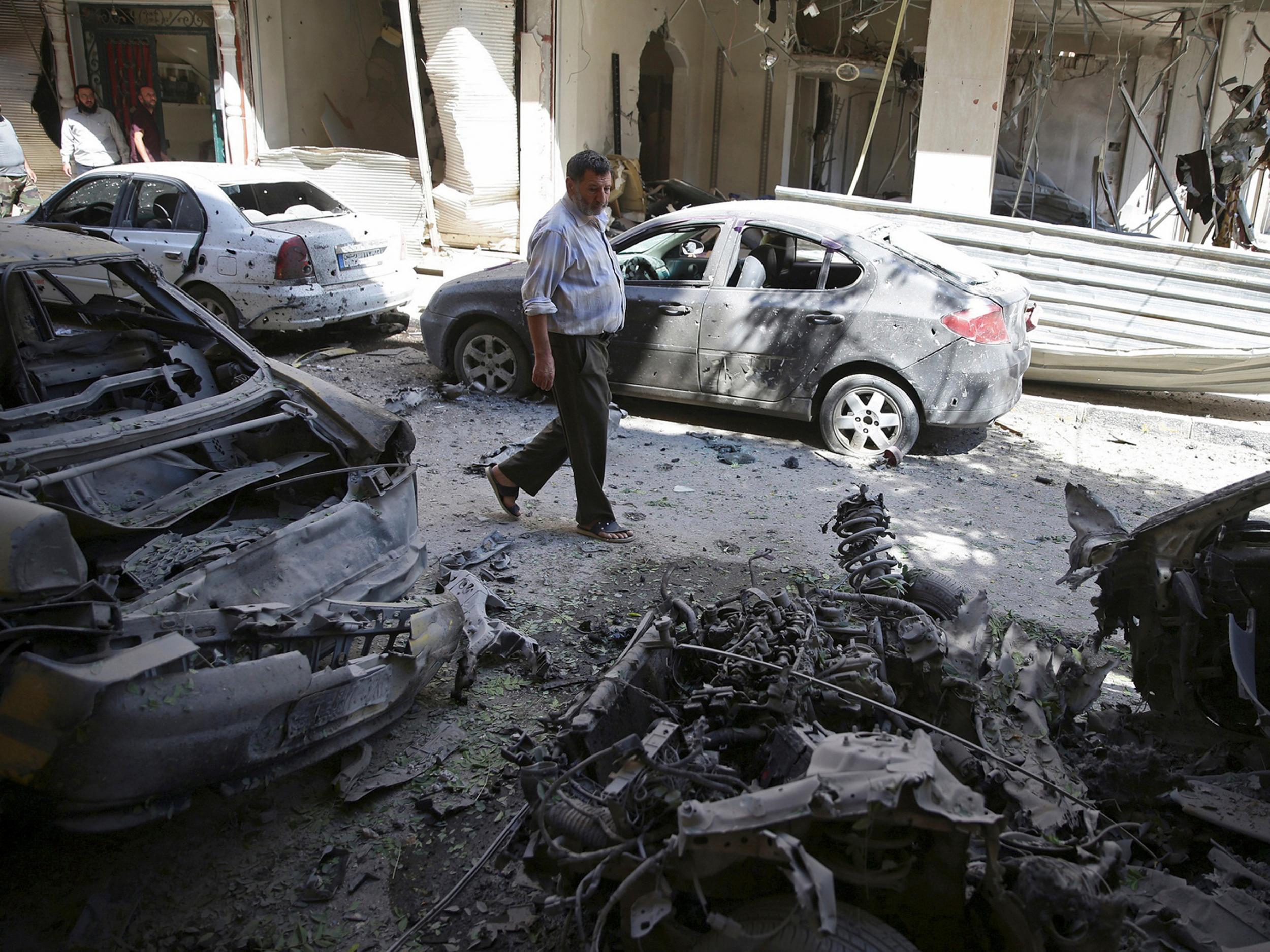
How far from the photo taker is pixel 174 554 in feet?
10.9

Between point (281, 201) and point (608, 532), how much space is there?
585 cm

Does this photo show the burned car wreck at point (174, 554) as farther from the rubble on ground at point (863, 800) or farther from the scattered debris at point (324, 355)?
the scattered debris at point (324, 355)

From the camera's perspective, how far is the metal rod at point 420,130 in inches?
459

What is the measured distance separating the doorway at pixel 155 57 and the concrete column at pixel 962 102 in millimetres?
10139

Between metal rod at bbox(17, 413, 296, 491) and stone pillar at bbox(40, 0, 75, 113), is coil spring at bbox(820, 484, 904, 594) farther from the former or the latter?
stone pillar at bbox(40, 0, 75, 113)

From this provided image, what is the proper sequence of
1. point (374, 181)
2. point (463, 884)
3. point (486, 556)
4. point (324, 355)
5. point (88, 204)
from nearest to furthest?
1. point (463, 884)
2. point (486, 556)
3. point (88, 204)
4. point (324, 355)
5. point (374, 181)

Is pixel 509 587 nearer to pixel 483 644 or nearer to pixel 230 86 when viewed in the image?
pixel 483 644

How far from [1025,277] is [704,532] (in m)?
4.85

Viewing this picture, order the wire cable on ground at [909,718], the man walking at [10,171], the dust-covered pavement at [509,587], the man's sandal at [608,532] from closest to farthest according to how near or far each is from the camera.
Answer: the wire cable on ground at [909,718] → the dust-covered pavement at [509,587] → the man's sandal at [608,532] → the man walking at [10,171]

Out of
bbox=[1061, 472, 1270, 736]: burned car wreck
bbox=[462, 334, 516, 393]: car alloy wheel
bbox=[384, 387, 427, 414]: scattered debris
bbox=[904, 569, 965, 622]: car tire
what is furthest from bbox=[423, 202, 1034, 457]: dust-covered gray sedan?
bbox=[1061, 472, 1270, 736]: burned car wreck

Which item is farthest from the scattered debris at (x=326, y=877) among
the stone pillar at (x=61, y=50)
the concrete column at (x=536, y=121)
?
the stone pillar at (x=61, y=50)

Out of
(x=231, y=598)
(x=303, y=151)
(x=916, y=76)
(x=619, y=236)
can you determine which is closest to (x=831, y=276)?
(x=619, y=236)

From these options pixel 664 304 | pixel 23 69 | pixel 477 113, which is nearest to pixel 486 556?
pixel 664 304

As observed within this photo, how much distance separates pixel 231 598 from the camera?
3129 millimetres
